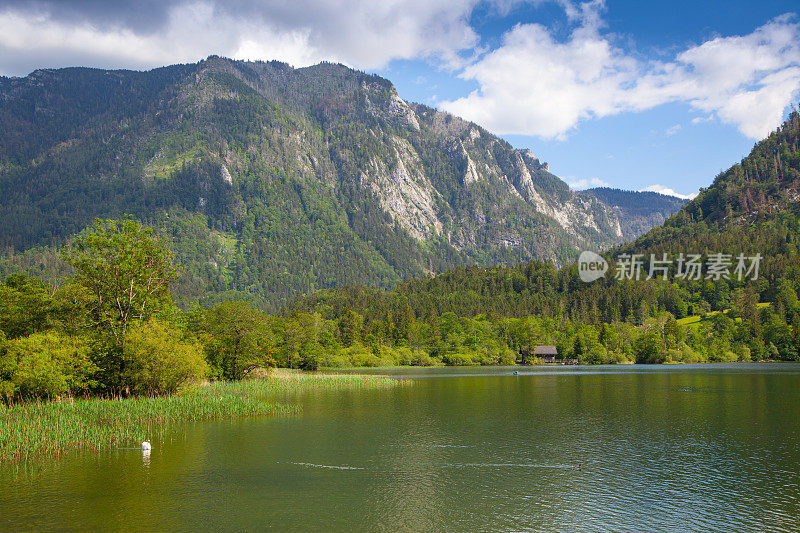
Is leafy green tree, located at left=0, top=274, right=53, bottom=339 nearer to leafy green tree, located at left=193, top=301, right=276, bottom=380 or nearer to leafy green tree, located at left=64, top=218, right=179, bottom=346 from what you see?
leafy green tree, located at left=64, top=218, right=179, bottom=346

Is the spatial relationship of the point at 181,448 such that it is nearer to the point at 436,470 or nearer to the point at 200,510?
the point at 200,510

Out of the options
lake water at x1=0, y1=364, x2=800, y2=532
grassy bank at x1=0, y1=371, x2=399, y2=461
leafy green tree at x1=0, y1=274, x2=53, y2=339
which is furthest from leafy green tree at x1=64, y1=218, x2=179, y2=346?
lake water at x1=0, y1=364, x2=800, y2=532

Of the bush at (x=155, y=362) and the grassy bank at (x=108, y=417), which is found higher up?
the bush at (x=155, y=362)

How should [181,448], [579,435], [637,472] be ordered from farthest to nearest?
1. [579,435]
2. [181,448]
3. [637,472]

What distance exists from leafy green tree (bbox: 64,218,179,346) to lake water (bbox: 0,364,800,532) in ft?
80.3

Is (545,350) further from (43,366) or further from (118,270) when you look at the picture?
(43,366)

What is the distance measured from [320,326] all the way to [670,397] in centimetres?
11709

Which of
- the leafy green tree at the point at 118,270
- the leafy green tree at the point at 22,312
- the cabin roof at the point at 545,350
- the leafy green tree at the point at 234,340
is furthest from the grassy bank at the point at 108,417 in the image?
the cabin roof at the point at 545,350

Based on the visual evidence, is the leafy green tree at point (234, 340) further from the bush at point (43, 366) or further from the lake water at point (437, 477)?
the lake water at point (437, 477)

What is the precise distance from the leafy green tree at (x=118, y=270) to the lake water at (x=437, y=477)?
2446cm

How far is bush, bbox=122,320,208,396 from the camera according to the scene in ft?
203

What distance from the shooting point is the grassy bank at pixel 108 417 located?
132 ft

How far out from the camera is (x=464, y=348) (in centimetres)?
19338

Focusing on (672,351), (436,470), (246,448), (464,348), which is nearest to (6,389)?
(246,448)
